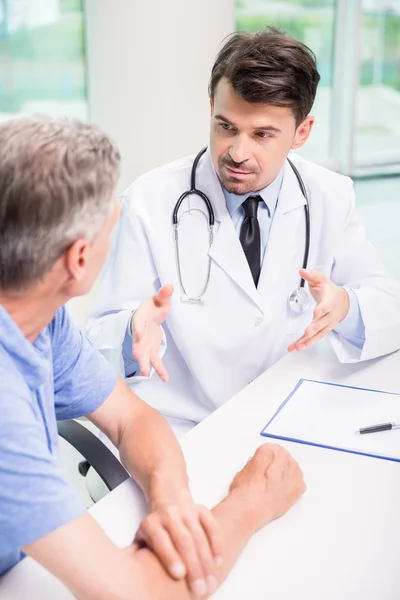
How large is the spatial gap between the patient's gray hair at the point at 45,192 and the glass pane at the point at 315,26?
4974 mm

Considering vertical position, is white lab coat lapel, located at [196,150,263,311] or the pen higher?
white lab coat lapel, located at [196,150,263,311]

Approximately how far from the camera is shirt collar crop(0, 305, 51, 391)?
73 cm

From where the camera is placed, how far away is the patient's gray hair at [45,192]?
0.69 meters

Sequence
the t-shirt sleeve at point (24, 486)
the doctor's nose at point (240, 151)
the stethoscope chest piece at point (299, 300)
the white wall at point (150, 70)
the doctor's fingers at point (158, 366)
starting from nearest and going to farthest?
the t-shirt sleeve at point (24, 486) < the doctor's fingers at point (158, 366) < the doctor's nose at point (240, 151) < the stethoscope chest piece at point (299, 300) < the white wall at point (150, 70)

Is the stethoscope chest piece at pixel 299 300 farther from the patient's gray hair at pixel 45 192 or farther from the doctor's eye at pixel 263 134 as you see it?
the patient's gray hair at pixel 45 192

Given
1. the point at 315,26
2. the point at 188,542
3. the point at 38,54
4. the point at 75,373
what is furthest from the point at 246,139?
the point at 315,26

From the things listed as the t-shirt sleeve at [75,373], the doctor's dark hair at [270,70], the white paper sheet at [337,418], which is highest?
the doctor's dark hair at [270,70]

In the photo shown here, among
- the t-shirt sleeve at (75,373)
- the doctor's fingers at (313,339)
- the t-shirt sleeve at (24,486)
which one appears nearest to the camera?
the t-shirt sleeve at (24,486)

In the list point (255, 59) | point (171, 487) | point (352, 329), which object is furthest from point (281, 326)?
point (171, 487)

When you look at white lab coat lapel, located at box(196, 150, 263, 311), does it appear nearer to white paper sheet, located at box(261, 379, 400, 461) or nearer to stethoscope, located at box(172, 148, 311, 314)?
stethoscope, located at box(172, 148, 311, 314)

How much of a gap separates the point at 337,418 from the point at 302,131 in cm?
69

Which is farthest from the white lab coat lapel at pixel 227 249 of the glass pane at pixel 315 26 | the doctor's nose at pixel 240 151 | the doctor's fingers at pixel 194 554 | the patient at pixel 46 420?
the glass pane at pixel 315 26

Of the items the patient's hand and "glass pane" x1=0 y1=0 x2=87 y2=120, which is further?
"glass pane" x1=0 y1=0 x2=87 y2=120

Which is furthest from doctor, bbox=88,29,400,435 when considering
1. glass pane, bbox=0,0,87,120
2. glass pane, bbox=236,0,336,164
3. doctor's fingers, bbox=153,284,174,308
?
glass pane, bbox=236,0,336,164
